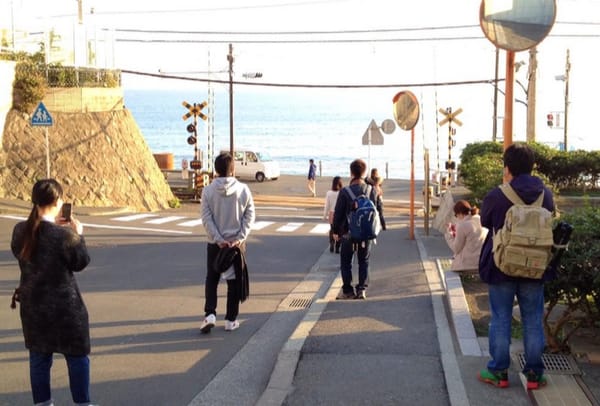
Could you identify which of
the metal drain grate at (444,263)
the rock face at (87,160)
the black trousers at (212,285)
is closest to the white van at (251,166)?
the rock face at (87,160)

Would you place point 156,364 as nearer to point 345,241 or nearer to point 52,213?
point 52,213

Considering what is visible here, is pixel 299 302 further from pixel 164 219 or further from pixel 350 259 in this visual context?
pixel 164 219

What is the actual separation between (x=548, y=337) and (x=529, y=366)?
3.64 ft

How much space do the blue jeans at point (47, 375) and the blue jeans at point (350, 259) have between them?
496 cm

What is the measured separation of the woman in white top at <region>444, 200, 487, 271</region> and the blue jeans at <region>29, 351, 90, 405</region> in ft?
18.1

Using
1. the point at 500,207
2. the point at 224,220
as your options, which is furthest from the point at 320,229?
the point at 500,207

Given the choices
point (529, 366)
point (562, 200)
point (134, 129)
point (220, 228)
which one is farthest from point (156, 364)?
point (134, 129)

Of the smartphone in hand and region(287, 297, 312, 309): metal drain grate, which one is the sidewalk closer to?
region(287, 297, 312, 309): metal drain grate

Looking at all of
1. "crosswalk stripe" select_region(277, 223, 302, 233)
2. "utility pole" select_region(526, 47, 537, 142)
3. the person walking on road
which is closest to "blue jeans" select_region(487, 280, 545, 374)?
→ the person walking on road

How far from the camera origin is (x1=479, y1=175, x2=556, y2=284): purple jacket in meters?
5.53

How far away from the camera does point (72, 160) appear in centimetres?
2675

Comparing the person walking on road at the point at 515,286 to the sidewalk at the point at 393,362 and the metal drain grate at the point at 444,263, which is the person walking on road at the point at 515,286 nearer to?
the sidewalk at the point at 393,362

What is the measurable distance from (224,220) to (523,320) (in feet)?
11.0

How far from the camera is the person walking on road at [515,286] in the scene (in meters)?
5.58
